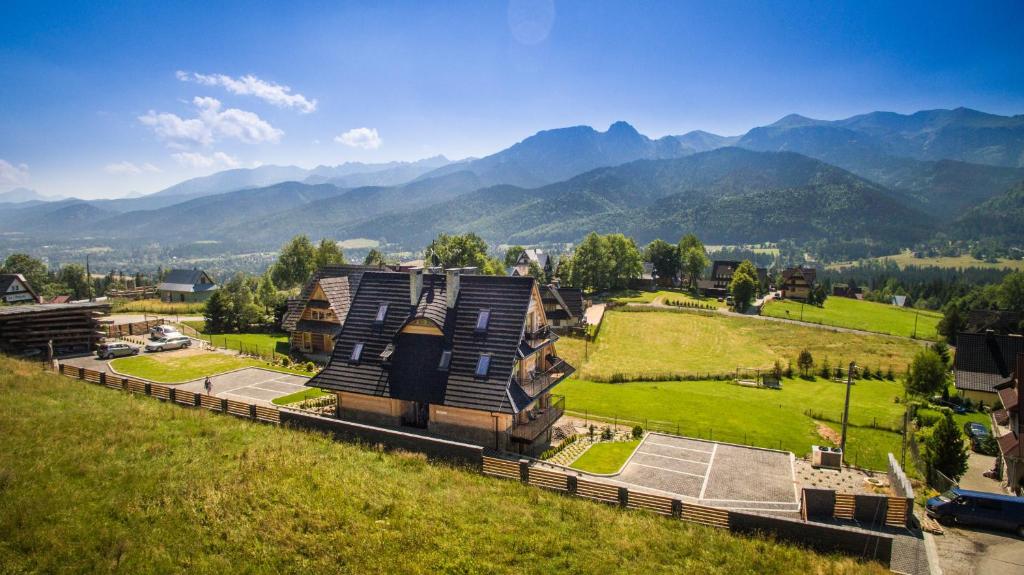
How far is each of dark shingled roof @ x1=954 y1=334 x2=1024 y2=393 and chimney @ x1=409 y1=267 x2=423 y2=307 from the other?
163 feet

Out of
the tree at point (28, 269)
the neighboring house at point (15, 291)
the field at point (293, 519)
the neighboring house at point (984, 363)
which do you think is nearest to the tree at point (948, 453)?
the field at point (293, 519)

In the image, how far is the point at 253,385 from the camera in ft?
118

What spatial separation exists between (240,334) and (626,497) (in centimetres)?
5114

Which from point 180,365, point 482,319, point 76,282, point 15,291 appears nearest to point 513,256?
point 15,291

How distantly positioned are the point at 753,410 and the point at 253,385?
36.6 m

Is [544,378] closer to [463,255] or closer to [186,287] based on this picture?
[463,255]

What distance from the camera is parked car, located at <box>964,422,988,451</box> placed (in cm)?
3418

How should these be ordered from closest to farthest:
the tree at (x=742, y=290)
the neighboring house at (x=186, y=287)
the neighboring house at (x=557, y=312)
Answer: the neighboring house at (x=557, y=312)
the tree at (x=742, y=290)
the neighboring house at (x=186, y=287)

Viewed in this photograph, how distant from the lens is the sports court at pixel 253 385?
109 feet

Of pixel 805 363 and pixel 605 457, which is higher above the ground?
pixel 605 457

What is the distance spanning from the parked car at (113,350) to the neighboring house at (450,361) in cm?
2484

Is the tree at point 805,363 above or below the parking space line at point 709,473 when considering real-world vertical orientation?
below

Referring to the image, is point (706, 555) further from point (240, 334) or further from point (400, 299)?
point (240, 334)

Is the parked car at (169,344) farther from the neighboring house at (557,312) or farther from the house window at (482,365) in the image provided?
the neighboring house at (557,312)
